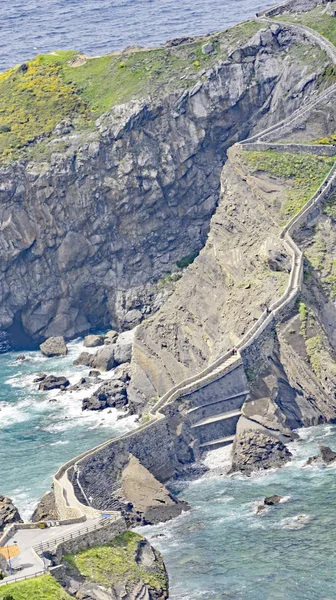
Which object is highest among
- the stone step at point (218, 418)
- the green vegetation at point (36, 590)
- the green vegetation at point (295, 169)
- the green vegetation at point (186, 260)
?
the green vegetation at point (295, 169)

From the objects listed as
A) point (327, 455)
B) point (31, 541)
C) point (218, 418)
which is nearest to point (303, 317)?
point (218, 418)

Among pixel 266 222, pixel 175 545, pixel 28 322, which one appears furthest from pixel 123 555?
pixel 28 322

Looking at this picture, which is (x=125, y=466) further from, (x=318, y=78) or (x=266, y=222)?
(x=318, y=78)

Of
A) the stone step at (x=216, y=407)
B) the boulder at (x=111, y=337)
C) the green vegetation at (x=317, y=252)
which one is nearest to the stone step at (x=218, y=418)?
the stone step at (x=216, y=407)

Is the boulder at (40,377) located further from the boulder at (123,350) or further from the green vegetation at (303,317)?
the green vegetation at (303,317)

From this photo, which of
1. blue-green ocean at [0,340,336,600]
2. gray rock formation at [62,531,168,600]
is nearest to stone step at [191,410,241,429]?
blue-green ocean at [0,340,336,600]

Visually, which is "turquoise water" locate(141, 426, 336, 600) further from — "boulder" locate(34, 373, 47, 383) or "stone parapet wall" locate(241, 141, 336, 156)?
"stone parapet wall" locate(241, 141, 336, 156)
